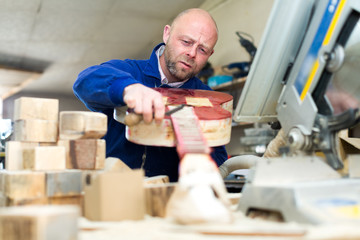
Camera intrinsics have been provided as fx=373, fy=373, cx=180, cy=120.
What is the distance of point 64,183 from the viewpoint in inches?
39.0

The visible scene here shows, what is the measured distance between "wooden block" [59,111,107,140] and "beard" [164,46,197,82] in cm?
104

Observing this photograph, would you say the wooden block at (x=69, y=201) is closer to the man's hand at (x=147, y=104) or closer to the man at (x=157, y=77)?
the man's hand at (x=147, y=104)

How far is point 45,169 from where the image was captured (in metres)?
1.02

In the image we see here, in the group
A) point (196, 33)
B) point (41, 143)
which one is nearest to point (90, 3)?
point (196, 33)

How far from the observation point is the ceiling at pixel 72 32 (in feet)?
15.8

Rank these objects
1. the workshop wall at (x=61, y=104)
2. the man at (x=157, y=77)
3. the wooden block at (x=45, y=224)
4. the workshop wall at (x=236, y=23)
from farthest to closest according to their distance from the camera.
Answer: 1. the workshop wall at (x=61, y=104)
2. the workshop wall at (x=236, y=23)
3. the man at (x=157, y=77)
4. the wooden block at (x=45, y=224)

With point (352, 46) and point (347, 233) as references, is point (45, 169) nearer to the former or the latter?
point (347, 233)

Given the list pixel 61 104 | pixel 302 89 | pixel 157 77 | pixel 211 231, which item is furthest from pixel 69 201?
pixel 61 104

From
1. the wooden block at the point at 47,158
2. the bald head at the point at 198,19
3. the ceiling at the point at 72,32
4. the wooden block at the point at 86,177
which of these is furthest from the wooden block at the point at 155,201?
the ceiling at the point at 72,32

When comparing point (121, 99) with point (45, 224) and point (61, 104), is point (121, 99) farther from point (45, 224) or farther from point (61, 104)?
point (61, 104)

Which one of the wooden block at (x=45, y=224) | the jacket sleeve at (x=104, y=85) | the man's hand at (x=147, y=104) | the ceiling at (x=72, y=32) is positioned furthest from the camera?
the ceiling at (x=72, y=32)

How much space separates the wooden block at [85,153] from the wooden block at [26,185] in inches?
4.5

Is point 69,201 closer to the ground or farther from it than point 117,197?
closer to the ground

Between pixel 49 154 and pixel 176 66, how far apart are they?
118cm
